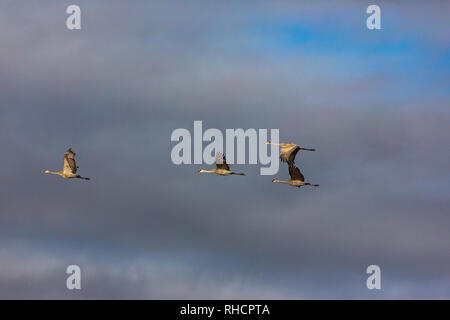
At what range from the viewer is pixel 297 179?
17650 centimetres

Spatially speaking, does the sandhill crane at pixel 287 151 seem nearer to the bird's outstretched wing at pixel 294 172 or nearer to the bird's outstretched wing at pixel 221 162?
the bird's outstretched wing at pixel 294 172

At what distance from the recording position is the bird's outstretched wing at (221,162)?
17807 centimetres

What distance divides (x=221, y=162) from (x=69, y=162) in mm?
24934

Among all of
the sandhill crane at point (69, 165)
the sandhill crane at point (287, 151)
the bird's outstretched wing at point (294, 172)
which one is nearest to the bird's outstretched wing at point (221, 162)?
the bird's outstretched wing at point (294, 172)

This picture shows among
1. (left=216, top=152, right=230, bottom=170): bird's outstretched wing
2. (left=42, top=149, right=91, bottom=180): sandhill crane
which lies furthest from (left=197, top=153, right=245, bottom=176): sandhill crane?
(left=42, top=149, right=91, bottom=180): sandhill crane

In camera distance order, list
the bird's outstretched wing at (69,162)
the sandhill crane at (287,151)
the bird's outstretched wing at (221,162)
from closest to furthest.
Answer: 1. the sandhill crane at (287,151)
2. the bird's outstretched wing at (221,162)
3. the bird's outstretched wing at (69,162)

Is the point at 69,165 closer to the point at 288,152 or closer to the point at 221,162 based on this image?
the point at 221,162

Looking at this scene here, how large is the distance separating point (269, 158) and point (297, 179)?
6187mm

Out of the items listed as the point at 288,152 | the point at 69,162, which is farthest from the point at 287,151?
the point at 69,162

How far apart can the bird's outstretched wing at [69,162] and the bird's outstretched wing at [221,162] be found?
925 inches

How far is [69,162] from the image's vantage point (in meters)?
182

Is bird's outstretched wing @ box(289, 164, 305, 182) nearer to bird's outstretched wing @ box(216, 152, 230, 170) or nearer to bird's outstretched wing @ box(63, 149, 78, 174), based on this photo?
bird's outstretched wing @ box(216, 152, 230, 170)
